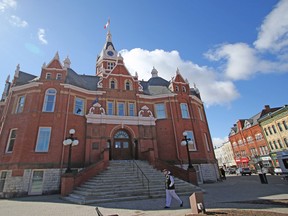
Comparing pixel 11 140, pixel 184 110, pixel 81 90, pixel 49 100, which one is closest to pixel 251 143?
pixel 184 110

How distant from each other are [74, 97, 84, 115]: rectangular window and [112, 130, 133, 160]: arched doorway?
5025mm

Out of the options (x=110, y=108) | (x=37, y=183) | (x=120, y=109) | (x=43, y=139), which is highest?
(x=110, y=108)

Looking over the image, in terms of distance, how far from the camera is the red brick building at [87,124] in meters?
16.7

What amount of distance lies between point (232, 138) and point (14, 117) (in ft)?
198

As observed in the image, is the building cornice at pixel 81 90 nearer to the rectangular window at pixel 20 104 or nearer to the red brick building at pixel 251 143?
the rectangular window at pixel 20 104

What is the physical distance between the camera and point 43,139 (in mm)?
17859

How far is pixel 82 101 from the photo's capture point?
2142 centimetres

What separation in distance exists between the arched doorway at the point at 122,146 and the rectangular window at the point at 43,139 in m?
6.93

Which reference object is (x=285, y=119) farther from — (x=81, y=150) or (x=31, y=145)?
(x=31, y=145)

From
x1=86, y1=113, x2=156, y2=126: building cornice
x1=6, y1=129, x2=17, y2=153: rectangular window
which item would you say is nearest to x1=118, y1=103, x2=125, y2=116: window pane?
x1=86, y1=113, x2=156, y2=126: building cornice

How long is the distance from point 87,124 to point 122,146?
481 cm

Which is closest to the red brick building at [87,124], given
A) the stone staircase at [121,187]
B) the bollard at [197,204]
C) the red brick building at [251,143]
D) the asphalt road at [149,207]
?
the stone staircase at [121,187]

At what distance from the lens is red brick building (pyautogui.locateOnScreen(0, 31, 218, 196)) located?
1673cm

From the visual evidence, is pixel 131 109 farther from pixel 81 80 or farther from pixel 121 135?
pixel 81 80
